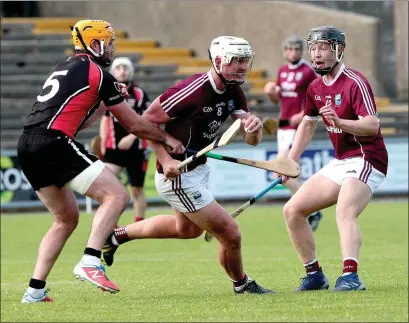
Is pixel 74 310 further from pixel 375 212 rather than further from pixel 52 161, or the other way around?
pixel 375 212

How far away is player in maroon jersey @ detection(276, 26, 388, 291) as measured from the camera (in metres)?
8.38

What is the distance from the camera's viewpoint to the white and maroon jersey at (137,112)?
46.8 ft

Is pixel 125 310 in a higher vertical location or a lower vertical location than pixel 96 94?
lower

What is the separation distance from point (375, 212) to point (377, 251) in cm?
542

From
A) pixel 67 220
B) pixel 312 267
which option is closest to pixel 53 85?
pixel 67 220

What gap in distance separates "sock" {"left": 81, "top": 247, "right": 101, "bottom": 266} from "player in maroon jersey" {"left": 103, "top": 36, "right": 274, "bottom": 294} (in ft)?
2.70

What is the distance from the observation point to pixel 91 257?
25.6 feet

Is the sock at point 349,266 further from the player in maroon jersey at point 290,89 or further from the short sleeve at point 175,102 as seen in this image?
the player in maroon jersey at point 290,89

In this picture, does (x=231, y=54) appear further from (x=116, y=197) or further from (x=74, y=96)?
(x=116, y=197)

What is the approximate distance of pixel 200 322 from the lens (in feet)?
22.1

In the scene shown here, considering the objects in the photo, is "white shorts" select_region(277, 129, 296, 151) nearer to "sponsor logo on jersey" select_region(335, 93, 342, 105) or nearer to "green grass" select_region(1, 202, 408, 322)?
"green grass" select_region(1, 202, 408, 322)

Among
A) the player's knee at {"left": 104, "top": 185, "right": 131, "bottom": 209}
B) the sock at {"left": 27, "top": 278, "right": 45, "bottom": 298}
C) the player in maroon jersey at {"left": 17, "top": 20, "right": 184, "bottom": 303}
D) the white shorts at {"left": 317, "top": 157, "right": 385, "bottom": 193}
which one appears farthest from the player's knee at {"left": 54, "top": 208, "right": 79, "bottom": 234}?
the white shorts at {"left": 317, "top": 157, "right": 385, "bottom": 193}

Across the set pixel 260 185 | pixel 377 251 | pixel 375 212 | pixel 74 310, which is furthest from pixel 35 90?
pixel 74 310

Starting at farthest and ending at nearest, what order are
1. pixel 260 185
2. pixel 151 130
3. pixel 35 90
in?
1. pixel 35 90
2. pixel 260 185
3. pixel 151 130
